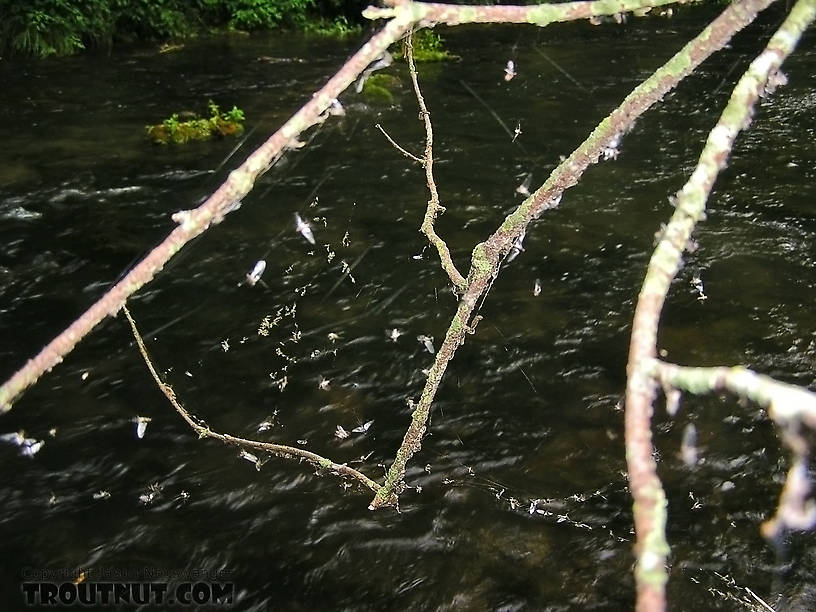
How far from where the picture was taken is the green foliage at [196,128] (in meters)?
10.4

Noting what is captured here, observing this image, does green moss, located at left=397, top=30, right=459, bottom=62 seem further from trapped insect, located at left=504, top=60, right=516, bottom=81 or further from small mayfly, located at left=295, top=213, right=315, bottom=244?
small mayfly, located at left=295, top=213, right=315, bottom=244

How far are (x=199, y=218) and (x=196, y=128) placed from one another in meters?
10.5

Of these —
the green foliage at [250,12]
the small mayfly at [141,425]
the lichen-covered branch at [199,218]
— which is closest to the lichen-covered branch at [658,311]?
the lichen-covered branch at [199,218]

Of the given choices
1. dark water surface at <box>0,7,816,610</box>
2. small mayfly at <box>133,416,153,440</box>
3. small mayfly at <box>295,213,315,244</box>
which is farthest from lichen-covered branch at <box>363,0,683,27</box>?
small mayfly at <box>295,213,315,244</box>

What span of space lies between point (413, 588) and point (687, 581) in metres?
1.52

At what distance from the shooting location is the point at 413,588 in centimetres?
380

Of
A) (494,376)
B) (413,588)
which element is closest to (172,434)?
(413,588)

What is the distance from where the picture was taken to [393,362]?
5.55m

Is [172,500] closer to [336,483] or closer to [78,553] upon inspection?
[78,553]

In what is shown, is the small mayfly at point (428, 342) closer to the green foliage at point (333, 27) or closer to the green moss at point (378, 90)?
the green moss at point (378, 90)

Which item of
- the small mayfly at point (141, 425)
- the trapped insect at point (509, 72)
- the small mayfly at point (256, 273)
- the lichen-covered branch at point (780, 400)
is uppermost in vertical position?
the trapped insect at point (509, 72)

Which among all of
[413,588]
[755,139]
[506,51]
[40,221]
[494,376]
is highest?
[506,51]

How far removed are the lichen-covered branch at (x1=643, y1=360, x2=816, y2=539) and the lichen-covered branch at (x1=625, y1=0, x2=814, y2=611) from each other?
0.03m

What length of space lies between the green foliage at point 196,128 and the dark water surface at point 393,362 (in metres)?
0.30
